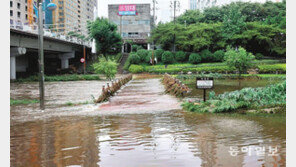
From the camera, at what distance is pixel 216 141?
6828 mm

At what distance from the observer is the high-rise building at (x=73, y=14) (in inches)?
3797

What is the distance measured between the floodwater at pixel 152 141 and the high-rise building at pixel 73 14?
77.1 meters

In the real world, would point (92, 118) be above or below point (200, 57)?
below

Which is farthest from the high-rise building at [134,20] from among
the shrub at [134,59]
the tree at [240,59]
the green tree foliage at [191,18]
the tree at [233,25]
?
the tree at [240,59]

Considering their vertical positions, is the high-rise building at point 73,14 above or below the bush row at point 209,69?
above

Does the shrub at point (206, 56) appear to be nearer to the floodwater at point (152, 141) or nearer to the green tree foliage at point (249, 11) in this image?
the green tree foliage at point (249, 11)

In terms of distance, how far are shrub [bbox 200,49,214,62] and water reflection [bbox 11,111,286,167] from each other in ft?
157

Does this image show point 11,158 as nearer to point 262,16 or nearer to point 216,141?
point 216,141

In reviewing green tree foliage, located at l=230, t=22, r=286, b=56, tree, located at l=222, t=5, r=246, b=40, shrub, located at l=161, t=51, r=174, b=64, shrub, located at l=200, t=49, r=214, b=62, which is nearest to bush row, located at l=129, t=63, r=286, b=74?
shrub, located at l=161, t=51, r=174, b=64

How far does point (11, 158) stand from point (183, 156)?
3.70 m

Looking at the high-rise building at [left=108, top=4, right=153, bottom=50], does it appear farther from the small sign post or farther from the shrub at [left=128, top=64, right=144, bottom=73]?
the small sign post

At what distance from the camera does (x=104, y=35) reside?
62875 mm

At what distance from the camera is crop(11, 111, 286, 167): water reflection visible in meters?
5.68

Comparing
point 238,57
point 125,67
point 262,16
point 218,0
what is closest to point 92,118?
point 238,57
